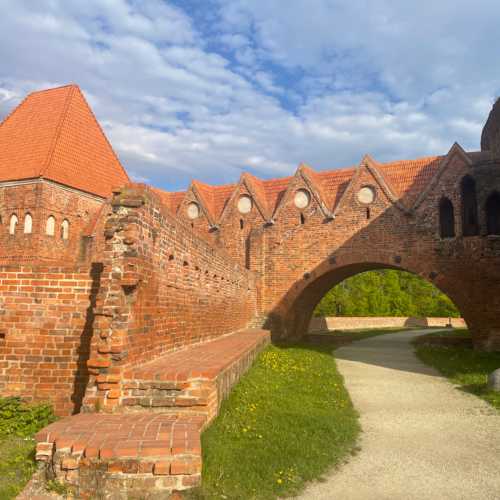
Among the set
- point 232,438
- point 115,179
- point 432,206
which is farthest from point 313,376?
point 115,179

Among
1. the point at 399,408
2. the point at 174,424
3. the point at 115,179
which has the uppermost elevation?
the point at 115,179

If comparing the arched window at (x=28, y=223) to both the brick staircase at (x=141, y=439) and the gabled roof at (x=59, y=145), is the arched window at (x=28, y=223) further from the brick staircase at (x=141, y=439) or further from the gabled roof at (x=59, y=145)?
the brick staircase at (x=141, y=439)

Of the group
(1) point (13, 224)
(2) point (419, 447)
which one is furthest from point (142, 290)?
(1) point (13, 224)

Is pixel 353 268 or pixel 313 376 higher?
pixel 353 268

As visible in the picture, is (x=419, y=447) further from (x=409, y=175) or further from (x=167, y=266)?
(x=409, y=175)

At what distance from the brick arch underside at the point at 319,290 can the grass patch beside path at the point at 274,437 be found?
7.78 m

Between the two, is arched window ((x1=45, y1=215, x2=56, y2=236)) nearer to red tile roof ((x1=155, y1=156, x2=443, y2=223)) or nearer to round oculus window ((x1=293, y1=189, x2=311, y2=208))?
red tile roof ((x1=155, y1=156, x2=443, y2=223))

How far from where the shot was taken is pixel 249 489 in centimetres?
373

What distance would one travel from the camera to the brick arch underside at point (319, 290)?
1452cm

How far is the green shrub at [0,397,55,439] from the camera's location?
545 centimetres

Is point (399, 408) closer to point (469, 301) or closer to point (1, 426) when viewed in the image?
point (1, 426)

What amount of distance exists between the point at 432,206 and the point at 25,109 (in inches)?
666

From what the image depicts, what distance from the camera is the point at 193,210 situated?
19312 mm

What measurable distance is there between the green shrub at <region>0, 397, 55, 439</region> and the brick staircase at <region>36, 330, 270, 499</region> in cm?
138
